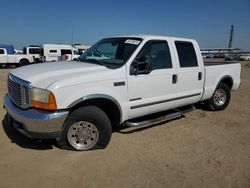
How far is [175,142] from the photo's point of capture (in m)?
4.77

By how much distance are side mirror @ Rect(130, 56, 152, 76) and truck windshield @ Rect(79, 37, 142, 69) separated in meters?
0.17

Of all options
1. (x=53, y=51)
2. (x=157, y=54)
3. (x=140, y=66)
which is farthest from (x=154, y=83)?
(x=53, y=51)

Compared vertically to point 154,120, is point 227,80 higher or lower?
higher

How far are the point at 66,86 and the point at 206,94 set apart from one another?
3856 millimetres

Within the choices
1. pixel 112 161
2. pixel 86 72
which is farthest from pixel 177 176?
pixel 86 72

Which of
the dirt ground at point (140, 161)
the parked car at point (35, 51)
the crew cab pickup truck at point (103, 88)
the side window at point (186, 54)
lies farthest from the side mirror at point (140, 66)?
the parked car at point (35, 51)

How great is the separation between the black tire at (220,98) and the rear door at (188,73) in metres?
0.98

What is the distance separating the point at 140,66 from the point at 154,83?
485 mm

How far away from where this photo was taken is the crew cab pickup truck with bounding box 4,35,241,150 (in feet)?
12.2

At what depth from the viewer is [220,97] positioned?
7137 mm

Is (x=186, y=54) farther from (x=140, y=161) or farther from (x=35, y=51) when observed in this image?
(x=35, y=51)

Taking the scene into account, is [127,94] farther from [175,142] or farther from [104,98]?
[175,142]

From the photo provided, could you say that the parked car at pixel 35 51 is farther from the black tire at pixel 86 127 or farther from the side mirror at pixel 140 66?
the black tire at pixel 86 127

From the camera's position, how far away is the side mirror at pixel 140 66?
14.7 ft
